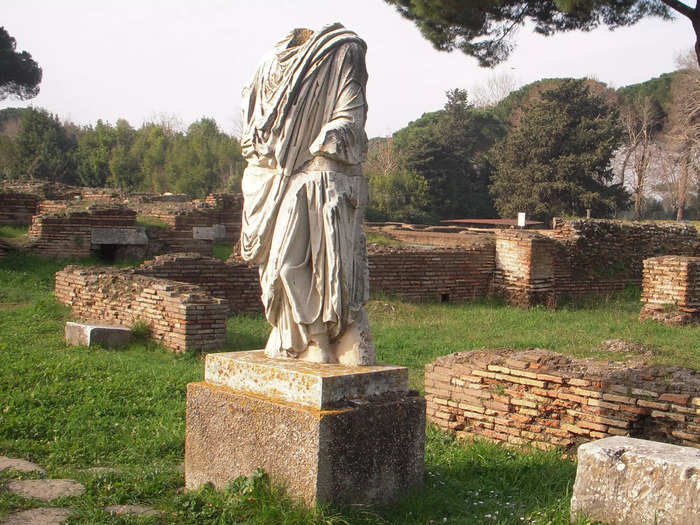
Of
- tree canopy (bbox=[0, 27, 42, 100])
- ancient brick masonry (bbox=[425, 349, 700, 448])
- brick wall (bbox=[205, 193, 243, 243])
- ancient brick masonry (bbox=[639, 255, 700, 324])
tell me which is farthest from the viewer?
tree canopy (bbox=[0, 27, 42, 100])

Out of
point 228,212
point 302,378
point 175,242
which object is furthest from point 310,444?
point 228,212

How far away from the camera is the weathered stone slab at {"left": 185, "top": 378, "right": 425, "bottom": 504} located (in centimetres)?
311

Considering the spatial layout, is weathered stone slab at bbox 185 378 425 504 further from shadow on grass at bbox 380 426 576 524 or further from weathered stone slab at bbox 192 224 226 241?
weathered stone slab at bbox 192 224 226 241

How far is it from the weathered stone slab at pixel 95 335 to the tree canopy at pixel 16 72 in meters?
23.7

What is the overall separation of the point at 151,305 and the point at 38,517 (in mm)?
5248

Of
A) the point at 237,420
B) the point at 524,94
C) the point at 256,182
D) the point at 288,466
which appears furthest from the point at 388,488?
the point at 524,94

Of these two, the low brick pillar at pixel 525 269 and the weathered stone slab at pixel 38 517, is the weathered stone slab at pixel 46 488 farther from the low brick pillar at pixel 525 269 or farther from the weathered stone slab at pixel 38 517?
the low brick pillar at pixel 525 269

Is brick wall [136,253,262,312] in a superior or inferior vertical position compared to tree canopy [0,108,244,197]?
inferior

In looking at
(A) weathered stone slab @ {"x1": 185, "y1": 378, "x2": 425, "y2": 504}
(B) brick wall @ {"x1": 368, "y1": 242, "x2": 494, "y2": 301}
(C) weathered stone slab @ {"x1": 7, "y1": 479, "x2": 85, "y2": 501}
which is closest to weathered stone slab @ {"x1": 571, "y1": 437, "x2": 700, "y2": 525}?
(A) weathered stone slab @ {"x1": 185, "y1": 378, "x2": 425, "y2": 504}

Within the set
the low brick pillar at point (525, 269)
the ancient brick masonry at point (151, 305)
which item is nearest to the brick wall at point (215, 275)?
the ancient brick masonry at point (151, 305)

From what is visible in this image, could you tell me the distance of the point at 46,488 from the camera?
3627mm

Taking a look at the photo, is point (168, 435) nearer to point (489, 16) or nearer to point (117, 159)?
point (489, 16)

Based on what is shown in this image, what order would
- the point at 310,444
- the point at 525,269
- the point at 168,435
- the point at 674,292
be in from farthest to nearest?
1. the point at 525,269
2. the point at 674,292
3. the point at 168,435
4. the point at 310,444

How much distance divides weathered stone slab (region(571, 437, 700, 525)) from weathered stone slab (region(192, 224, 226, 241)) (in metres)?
14.0
